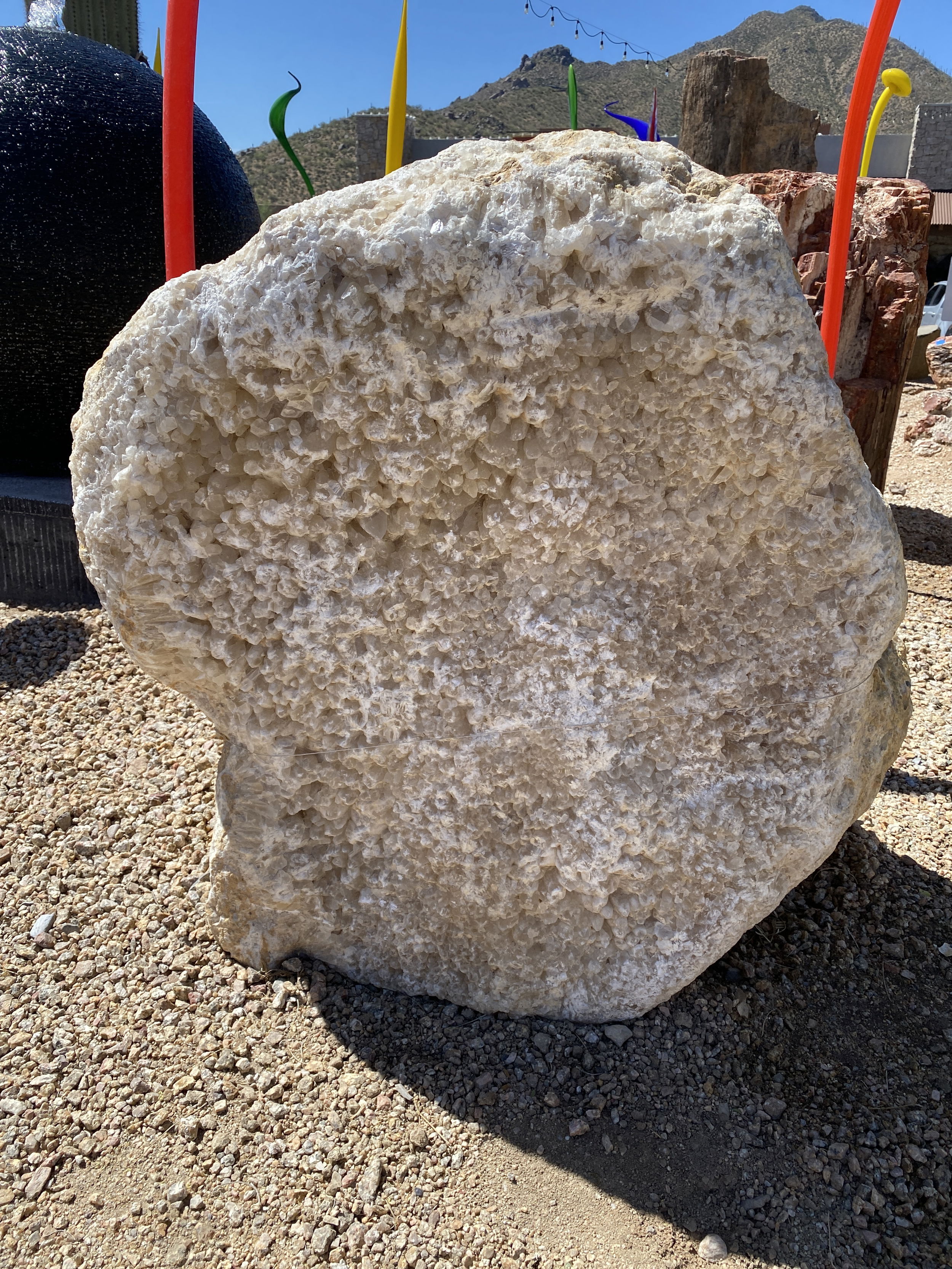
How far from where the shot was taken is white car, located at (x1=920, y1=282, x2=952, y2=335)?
11039 millimetres

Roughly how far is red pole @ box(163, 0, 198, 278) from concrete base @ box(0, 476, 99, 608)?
5.57 feet

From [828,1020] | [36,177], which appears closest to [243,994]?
[828,1020]

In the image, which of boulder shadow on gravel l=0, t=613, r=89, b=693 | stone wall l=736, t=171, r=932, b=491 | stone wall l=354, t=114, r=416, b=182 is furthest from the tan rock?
stone wall l=354, t=114, r=416, b=182

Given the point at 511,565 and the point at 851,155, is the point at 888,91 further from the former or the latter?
the point at 511,565

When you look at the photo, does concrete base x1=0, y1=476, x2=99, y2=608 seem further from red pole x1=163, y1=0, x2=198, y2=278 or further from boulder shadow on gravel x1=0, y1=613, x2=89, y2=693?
red pole x1=163, y1=0, x2=198, y2=278

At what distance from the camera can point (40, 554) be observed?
339 cm

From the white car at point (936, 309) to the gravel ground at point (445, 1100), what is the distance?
418 inches

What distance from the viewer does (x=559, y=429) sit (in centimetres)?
137

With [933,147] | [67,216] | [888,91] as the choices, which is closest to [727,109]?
[888,91]

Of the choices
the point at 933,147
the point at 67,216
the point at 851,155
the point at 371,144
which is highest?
the point at 933,147

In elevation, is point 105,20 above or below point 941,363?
above

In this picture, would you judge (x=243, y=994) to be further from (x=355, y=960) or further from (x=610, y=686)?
(x=610, y=686)

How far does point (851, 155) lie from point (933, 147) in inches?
568

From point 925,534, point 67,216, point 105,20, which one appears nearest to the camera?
point 67,216
